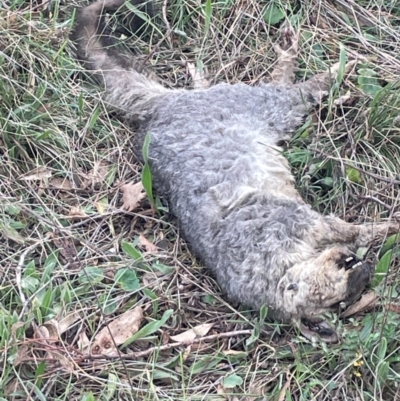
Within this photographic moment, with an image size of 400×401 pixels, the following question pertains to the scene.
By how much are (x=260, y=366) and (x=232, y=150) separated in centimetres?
108

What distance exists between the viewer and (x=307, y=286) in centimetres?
334

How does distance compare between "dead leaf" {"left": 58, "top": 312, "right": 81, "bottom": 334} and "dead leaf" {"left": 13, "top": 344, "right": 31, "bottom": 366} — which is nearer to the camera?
"dead leaf" {"left": 13, "top": 344, "right": 31, "bottom": 366}

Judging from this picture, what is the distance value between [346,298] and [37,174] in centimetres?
173

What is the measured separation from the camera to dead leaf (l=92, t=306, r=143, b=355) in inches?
132

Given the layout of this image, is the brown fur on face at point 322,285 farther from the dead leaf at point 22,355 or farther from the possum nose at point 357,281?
the dead leaf at point 22,355

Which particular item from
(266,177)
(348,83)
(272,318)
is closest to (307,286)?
(272,318)

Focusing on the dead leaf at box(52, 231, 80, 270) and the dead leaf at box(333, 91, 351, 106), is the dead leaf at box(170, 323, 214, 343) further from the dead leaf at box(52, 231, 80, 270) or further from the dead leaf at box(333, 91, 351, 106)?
the dead leaf at box(333, 91, 351, 106)

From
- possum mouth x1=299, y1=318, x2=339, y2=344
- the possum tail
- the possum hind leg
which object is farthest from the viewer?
the possum hind leg

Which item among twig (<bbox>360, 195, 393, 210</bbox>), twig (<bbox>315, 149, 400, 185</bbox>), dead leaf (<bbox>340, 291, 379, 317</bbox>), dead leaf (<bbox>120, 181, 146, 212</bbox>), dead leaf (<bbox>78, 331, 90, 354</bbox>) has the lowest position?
dead leaf (<bbox>78, 331, 90, 354</bbox>)

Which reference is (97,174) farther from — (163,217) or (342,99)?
(342,99)

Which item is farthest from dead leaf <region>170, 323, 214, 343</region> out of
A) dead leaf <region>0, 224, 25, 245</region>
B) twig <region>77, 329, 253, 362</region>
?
dead leaf <region>0, 224, 25, 245</region>

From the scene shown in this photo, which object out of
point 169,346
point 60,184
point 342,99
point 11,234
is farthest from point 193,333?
point 342,99

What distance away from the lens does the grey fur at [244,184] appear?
3.38 m

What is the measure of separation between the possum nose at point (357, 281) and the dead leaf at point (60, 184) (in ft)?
5.10
